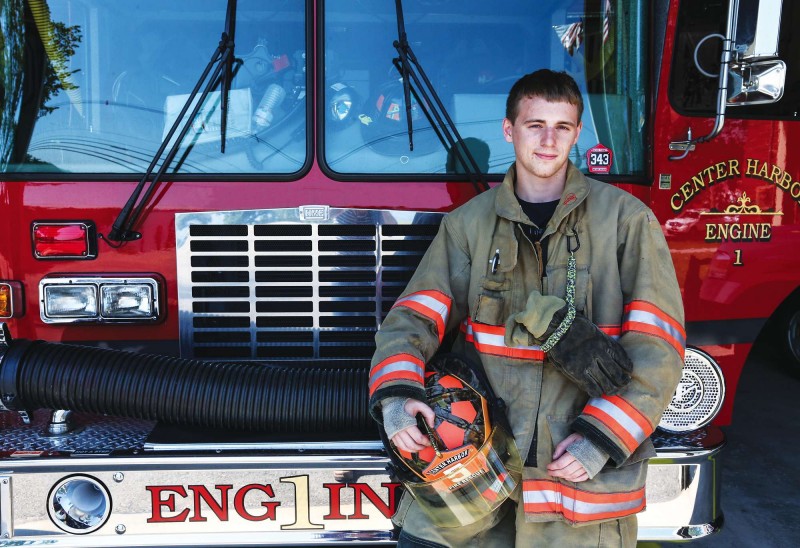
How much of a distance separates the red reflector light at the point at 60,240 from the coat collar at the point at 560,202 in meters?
1.38

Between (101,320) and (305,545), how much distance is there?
3.34 feet

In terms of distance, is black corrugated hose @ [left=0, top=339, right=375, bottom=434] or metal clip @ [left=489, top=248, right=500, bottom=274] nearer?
metal clip @ [left=489, top=248, right=500, bottom=274]

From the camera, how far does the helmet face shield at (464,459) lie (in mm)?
1912

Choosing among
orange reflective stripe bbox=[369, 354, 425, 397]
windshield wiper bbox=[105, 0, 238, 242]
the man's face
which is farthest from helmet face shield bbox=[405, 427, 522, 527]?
windshield wiper bbox=[105, 0, 238, 242]

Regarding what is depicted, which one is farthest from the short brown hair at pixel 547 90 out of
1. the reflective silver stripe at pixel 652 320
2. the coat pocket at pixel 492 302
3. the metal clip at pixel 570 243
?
the reflective silver stripe at pixel 652 320

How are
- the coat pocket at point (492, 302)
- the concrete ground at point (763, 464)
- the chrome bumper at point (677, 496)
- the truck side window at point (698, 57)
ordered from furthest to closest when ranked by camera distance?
the concrete ground at point (763, 464) → the truck side window at point (698, 57) → the chrome bumper at point (677, 496) → the coat pocket at point (492, 302)

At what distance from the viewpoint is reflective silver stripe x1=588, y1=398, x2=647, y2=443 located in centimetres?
181

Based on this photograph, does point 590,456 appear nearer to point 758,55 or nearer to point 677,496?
point 677,496

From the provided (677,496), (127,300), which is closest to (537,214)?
(677,496)

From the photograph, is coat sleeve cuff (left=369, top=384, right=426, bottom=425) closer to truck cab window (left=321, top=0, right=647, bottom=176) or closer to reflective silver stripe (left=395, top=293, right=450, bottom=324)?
reflective silver stripe (left=395, top=293, right=450, bottom=324)

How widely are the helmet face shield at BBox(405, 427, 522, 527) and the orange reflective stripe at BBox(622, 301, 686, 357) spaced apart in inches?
16.8

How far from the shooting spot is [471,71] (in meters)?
2.62

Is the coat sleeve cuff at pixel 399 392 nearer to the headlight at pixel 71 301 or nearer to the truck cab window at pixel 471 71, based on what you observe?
the truck cab window at pixel 471 71

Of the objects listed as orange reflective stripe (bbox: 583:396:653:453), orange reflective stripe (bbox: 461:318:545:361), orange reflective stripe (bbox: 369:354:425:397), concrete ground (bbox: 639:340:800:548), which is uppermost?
orange reflective stripe (bbox: 461:318:545:361)
